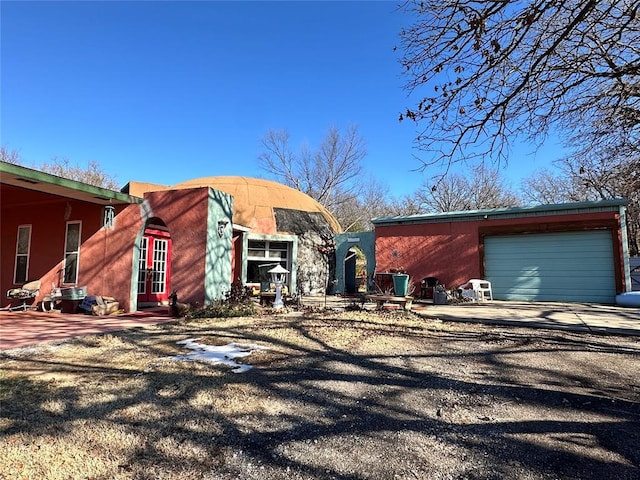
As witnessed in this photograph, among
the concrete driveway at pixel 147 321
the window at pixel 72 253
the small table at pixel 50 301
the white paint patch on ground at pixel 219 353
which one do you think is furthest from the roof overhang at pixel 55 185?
the white paint patch on ground at pixel 219 353

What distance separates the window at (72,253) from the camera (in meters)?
10.2

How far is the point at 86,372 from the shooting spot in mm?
4164

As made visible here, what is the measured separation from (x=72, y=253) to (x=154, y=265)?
226 centimetres

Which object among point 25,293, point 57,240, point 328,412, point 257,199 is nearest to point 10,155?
point 257,199

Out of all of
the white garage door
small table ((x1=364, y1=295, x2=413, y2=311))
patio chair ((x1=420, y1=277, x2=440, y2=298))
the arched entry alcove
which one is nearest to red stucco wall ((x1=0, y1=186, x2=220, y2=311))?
small table ((x1=364, y1=295, x2=413, y2=311))

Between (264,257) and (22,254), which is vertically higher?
(264,257)

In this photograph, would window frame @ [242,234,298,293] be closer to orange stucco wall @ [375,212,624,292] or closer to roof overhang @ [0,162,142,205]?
orange stucco wall @ [375,212,624,292]

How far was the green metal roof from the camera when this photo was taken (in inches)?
460

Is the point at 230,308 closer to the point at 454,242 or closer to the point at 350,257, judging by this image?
the point at 454,242

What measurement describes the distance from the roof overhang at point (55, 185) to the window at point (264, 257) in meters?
6.77

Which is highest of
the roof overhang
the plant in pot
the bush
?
the roof overhang

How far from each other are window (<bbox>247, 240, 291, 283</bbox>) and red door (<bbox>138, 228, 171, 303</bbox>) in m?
4.13

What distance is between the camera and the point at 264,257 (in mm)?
16219

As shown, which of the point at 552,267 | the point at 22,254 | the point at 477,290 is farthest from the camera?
the point at 552,267
